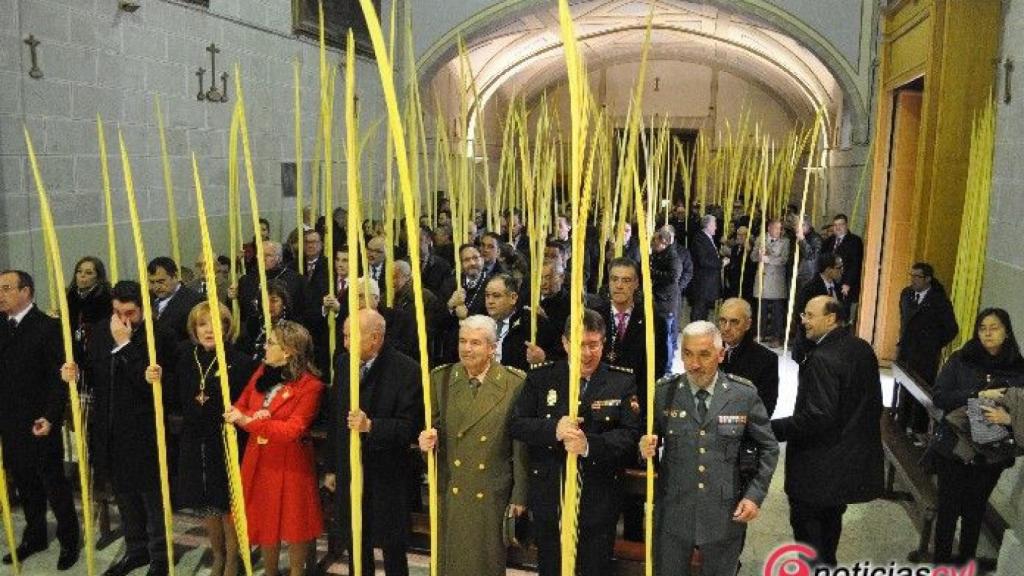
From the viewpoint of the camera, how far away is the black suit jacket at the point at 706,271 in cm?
727

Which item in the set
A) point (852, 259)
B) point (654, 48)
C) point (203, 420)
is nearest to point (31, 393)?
point (203, 420)

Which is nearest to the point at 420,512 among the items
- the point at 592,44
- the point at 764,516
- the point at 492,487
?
the point at 492,487

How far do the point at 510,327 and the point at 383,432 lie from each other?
3.94 ft

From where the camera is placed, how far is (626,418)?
2.50 meters

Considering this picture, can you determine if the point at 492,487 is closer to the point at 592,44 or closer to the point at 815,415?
the point at 815,415

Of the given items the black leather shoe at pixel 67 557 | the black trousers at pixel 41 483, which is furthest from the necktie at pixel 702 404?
the black leather shoe at pixel 67 557

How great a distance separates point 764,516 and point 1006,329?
1273 millimetres

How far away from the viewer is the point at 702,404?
8.19 ft

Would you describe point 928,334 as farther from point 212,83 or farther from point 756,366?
point 212,83

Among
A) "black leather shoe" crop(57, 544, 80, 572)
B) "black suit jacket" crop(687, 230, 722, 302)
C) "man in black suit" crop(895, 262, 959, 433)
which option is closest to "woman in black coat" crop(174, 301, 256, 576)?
"black leather shoe" crop(57, 544, 80, 572)

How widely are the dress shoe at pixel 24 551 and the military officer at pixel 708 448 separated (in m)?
2.38

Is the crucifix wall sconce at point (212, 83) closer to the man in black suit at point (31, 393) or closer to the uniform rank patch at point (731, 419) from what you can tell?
the man in black suit at point (31, 393)

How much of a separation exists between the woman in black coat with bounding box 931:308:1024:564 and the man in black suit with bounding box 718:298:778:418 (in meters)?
0.65

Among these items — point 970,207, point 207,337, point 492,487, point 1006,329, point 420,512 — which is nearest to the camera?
point 492,487
